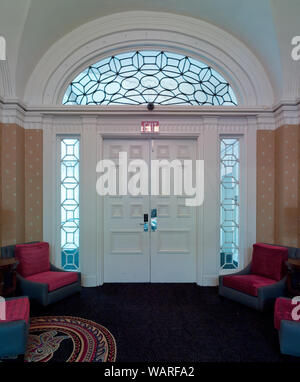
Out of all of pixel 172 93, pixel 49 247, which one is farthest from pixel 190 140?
pixel 49 247

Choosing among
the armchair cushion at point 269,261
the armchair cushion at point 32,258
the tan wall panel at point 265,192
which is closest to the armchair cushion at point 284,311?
the armchair cushion at point 269,261

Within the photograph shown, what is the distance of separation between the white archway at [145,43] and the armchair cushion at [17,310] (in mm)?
A: 2995

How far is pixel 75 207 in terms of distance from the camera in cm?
372

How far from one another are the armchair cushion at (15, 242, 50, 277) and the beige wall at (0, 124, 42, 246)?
36cm

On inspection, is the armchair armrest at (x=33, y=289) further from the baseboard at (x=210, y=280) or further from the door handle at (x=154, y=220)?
the baseboard at (x=210, y=280)

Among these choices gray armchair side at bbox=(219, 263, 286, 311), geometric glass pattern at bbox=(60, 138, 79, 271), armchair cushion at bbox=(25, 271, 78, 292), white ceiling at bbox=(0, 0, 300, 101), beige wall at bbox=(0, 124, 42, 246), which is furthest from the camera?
geometric glass pattern at bbox=(60, 138, 79, 271)

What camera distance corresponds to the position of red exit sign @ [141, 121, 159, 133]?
3.61 metres

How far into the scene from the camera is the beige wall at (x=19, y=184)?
3344 mm

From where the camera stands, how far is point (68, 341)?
222 centimetres

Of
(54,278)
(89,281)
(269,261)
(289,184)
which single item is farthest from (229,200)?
(54,278)

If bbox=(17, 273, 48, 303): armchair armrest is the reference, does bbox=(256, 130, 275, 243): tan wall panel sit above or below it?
above

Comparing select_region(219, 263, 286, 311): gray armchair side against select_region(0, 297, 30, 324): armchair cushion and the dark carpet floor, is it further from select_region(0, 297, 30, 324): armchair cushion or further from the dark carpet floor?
select_region(0, 297, 30, 324): armchair cushion

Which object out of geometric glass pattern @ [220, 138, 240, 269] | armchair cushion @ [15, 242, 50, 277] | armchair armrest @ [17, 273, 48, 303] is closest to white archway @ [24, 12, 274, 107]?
geometric glass pattern @ [220, 138, 240, 269]

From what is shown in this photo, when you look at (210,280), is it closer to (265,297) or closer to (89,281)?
(265,297)
